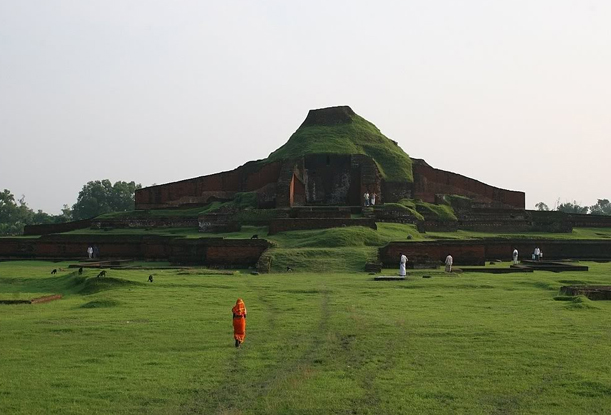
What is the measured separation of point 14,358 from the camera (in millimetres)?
6027

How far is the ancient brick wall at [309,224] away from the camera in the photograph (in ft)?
A: 64.4

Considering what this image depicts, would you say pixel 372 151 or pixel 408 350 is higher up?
pixel 372 151

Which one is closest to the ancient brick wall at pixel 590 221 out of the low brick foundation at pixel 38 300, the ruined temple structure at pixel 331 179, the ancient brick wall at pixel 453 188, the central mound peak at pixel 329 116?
the ruined temple structure at pixel 331 179

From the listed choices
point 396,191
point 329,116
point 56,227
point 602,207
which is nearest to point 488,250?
point 396,191

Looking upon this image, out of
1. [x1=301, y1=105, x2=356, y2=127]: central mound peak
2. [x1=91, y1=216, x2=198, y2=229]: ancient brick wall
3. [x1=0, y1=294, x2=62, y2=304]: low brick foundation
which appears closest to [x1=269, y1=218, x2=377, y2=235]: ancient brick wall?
[x1=91, y1=216, x2=198, y2=229]: ancient brick wall

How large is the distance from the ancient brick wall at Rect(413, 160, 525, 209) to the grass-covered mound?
2.12 feet

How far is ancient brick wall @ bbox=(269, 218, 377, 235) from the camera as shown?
64.4 feet

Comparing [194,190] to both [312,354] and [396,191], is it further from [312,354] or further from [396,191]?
[312,354]

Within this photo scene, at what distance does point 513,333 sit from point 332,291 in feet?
14.3

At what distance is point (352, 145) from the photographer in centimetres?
2998

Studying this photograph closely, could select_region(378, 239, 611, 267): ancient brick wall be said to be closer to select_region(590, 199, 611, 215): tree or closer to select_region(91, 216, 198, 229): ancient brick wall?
select_region(91, 216, 198, 229): ancient brick wall

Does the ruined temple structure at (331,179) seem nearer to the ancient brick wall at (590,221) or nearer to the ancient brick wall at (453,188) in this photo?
the ancient brick wall at (453,188)

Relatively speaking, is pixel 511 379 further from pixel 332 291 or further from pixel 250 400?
pixel 332 291

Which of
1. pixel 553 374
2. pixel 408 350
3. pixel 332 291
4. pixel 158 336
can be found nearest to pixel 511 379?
pixel 553 374
